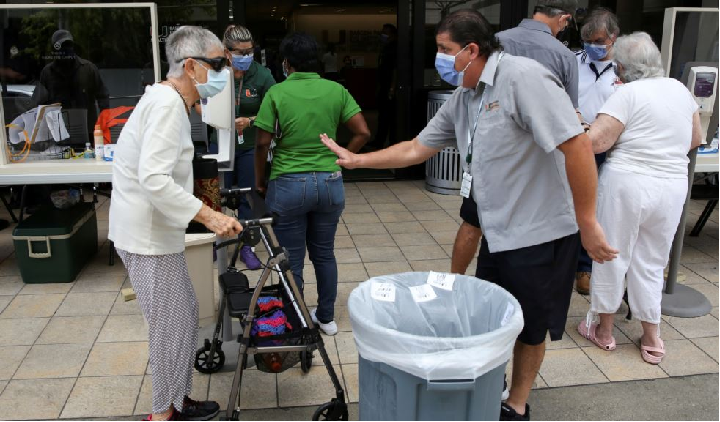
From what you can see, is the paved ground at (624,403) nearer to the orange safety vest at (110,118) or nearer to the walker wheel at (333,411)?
the walker wheel at (333,411)

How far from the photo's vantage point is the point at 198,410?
2.94 m

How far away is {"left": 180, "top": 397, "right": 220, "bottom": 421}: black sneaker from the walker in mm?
161

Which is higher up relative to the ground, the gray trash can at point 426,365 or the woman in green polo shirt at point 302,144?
the woman in green polo shirt at point 302,144

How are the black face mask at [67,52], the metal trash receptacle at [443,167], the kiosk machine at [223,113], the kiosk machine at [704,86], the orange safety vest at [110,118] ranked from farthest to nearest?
the metal trash receptacle at [443,167] < the black face mask at [67,52] < the orange safety vest at [110,118] < the kiosk machine at [704,86] < the kiosk machine at [223,113]

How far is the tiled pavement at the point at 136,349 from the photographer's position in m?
3.17

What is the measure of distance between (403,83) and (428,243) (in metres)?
2.74

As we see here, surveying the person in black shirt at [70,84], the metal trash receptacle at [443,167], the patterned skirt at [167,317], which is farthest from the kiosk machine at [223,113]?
the metal trash receptacle at [443,167]

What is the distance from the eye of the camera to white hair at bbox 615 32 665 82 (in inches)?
132

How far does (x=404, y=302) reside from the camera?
94.2 inches

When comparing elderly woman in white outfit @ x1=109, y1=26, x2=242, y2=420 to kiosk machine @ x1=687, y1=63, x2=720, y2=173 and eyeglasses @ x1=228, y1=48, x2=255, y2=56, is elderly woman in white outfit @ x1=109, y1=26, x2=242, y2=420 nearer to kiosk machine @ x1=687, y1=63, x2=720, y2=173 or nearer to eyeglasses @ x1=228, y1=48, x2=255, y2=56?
eyeglasses @ x1=228, y1=48, x2=255, y2=56

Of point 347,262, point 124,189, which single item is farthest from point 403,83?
point 124,189

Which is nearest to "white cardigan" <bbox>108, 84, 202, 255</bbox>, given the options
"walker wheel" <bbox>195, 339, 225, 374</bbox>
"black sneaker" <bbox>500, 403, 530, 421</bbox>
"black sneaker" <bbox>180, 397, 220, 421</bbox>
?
"black sneaker" <bbox>180, 397, 220, 421</bbox>

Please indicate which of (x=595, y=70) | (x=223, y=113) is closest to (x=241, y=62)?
(x=223, y=113)

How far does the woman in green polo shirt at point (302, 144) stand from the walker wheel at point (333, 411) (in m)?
0.95
